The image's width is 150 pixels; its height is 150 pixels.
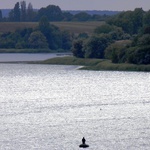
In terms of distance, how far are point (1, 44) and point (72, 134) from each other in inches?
5365

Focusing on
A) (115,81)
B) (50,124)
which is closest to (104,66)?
(115,81)

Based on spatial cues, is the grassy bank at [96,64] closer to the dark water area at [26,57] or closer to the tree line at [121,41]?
the tree line at [121,41]

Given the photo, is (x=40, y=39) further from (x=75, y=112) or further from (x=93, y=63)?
(x=75, y=112)

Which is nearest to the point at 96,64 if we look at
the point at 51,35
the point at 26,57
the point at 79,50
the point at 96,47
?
the point at 96,47

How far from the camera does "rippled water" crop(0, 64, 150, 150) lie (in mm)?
50469

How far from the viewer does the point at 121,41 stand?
130 meters

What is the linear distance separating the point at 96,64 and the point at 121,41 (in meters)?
7.94

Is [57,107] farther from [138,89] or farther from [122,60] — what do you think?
[122,60]

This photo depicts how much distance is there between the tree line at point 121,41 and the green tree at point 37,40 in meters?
25.1

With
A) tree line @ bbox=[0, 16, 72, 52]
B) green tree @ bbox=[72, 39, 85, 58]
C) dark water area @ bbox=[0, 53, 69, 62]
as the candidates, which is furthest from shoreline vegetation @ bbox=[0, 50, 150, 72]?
tree line @ bbox=[0, 16, 72, 52]

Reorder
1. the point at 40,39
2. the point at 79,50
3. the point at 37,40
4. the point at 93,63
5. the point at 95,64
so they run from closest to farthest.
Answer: the point at 95,64, the point at 93,63, the point at 79,50, the point at 40,39, the point at 37,40

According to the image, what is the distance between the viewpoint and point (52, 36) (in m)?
183

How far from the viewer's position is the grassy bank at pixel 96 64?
110938 millimetres

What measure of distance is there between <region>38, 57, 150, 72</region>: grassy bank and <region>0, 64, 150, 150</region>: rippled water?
9.01 m
